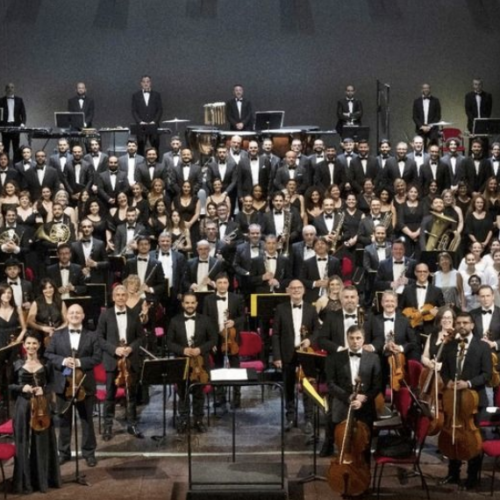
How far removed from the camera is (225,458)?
30.0 ft

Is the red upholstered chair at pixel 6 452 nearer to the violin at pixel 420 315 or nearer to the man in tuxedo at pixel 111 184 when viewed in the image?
the violin at pixel 420 315

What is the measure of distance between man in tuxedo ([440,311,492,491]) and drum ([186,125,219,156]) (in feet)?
24.1

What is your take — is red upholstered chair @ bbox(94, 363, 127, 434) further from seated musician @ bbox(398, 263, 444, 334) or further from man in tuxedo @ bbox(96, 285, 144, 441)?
seated musician @ bbox(398, 263, 444, 334)

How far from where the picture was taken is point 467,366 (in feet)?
27.8

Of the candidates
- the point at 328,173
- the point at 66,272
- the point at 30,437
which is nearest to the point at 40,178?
the point at 66,272

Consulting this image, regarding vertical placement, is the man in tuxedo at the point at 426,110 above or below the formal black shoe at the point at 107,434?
above

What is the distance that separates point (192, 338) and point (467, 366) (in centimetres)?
256

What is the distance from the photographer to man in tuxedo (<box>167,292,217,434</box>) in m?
9.60

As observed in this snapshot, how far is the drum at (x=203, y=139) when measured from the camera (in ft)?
50.3

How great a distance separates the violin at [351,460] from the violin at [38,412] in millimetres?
2253

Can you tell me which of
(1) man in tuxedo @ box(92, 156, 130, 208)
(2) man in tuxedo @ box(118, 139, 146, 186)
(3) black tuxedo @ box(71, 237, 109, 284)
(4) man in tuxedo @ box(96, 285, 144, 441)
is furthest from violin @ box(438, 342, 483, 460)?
(2) man in tuxedo @ box(118, 139, 146, 186)

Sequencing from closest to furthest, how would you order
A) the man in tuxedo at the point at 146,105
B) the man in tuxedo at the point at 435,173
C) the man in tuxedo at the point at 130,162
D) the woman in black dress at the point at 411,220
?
the woman in black dress at the point at 411,220
the man in tuxedo at the point at 130,162
the man in tuxedo at the point at 435,173
the man in tuxedo at the point at 146,105

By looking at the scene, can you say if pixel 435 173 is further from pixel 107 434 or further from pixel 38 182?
pixel 107 434

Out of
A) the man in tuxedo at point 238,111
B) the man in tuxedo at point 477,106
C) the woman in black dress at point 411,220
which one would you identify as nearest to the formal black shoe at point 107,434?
A: the woman in black dress at point 411,220
